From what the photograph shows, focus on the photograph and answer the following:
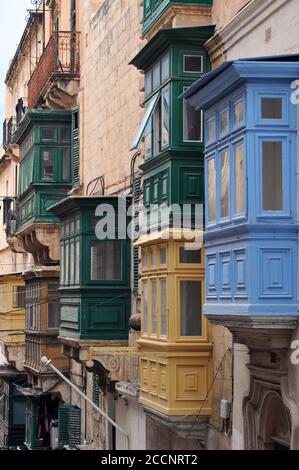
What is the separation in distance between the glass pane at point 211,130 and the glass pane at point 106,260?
25.8 ft

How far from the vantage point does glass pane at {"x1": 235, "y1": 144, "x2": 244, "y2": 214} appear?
14.4 meters

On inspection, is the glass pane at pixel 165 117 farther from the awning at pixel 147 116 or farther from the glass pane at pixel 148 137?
the glass pane at pixel 148 137

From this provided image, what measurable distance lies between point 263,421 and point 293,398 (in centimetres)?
144

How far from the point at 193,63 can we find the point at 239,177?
3.99m

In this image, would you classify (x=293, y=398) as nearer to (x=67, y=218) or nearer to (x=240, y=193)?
(x=240, y=193)

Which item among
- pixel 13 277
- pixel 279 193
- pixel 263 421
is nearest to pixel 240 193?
pixel 279 193

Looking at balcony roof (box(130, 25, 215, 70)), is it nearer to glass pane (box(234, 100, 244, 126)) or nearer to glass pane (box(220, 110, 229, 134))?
glass pane (box(220, 110, 229, 134))

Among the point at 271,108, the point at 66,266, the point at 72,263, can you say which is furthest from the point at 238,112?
the point at 66,266

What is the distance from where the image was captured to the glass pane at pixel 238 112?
14516 millimetres

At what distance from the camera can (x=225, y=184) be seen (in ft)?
49.9

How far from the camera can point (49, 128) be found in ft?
100

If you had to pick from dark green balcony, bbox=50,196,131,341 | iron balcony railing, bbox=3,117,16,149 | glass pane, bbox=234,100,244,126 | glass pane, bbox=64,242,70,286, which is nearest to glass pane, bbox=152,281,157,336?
glass pane, bbox=234,100,244,126

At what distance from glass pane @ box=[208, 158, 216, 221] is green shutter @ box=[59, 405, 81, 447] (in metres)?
13.9

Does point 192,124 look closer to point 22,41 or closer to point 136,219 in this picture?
point 136,219
